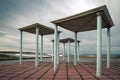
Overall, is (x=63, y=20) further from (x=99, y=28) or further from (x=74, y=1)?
(x=99, y=28)

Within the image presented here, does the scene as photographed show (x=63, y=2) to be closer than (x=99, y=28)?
No

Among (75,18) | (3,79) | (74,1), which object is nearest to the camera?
(3,79)

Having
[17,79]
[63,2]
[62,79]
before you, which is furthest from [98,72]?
[63,2]

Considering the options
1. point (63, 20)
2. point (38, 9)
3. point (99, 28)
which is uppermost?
point (38, 9)

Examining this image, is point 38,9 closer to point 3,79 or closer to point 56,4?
point 56,4

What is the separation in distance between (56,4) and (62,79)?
756cm

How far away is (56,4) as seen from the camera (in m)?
11.7

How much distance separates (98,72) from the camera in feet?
27.0

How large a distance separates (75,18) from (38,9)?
16.8 feet

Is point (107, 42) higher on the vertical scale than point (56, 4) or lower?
lower

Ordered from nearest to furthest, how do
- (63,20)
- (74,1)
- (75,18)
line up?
(75,18) < (63,20) < (74,1)

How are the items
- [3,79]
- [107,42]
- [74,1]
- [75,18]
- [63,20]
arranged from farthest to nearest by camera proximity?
[107,42] < [74,1] < [63,20] < [75,18] < [3,79]

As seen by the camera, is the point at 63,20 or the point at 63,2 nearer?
the point at 63,20

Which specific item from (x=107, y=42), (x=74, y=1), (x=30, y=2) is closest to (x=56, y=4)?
(x=74, y=1)
